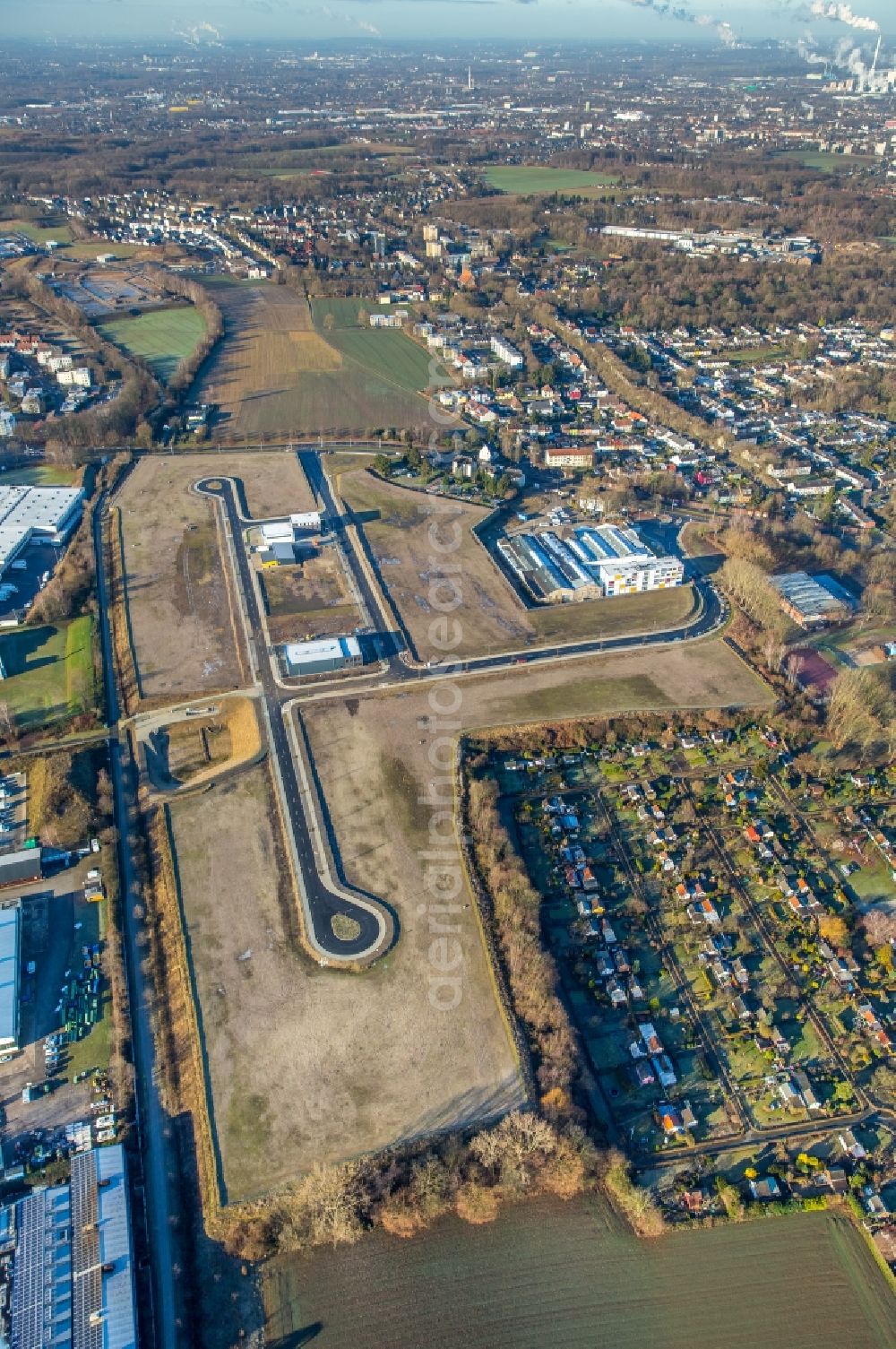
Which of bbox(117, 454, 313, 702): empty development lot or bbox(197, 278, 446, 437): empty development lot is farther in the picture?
bbox(197, 278, 446, 437): empty development lot

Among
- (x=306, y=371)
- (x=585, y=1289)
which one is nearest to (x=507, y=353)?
(x=306, y=371)

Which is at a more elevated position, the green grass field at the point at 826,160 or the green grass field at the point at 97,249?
the green grass field at the point at 826,160

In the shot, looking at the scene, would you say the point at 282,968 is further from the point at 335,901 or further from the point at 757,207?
the point at 757,207

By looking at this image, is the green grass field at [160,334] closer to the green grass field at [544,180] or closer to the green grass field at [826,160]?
the green grass field at [544,180]

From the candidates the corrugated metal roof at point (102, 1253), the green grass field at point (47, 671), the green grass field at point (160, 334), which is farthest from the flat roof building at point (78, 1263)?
the green grass field at point (160, 334)

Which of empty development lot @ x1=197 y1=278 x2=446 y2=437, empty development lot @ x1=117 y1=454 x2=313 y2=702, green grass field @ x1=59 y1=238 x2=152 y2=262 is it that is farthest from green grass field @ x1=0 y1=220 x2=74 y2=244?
empty development lot @ x1=117 y1=454 x2=313 y2=702

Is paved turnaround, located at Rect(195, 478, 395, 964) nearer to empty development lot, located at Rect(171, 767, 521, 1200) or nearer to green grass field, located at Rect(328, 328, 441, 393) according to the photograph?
empty development lot, located at Rect(171, 767, 521, 1200)
